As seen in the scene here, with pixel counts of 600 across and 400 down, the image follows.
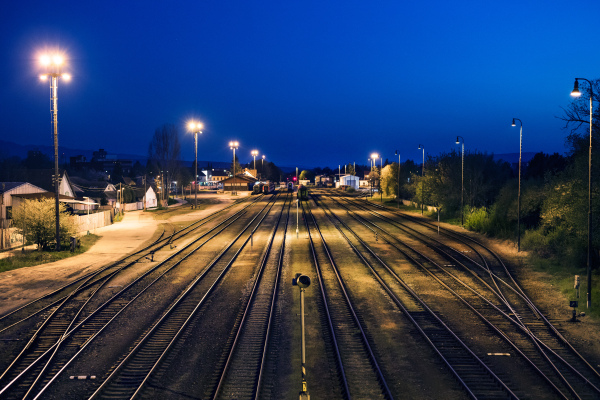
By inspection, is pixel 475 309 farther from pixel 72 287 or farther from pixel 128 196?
pixel 128 196

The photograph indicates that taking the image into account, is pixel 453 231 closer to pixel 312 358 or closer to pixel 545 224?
pixel 545 224

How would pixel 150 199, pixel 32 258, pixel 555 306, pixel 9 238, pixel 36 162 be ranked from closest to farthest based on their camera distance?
pixel 555 306
pixel 32 258
pixel 9 238
pixel 150 199
pixel 36 162

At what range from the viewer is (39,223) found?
24969 millimetres

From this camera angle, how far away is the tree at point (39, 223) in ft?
81.4

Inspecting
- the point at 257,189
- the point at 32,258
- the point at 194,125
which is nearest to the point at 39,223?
the point at 32,258

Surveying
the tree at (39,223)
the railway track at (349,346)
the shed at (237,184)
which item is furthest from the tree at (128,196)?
the railway track at (349,346)

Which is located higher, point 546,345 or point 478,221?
point 478,221

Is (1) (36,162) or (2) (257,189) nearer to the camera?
(1) (36,162)

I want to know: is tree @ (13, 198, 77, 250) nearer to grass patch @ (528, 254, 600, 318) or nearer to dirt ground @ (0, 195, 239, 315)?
dirt ground @ (0, 195, 239, 315)

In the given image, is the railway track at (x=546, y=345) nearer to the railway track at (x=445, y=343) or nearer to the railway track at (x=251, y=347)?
the railway track at (x=445, y=343)

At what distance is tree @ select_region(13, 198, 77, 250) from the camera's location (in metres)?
24.8

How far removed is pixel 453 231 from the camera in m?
35.9

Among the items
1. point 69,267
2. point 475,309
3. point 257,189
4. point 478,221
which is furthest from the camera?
point 257,189

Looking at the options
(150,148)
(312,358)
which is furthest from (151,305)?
(150,148)
